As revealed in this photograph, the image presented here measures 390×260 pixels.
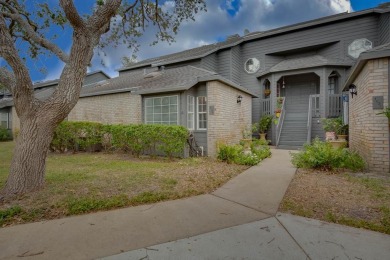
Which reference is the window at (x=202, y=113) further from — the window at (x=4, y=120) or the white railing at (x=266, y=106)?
the window at (x=4, y=120)

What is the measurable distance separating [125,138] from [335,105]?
11.4 metres

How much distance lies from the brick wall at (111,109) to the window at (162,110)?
38.5 inches

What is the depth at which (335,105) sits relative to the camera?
482 inches

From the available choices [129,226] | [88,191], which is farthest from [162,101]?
[129,226]

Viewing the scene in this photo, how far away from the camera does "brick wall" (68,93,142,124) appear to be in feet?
37.2

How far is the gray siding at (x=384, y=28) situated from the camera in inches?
442

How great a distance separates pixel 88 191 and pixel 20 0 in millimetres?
7616

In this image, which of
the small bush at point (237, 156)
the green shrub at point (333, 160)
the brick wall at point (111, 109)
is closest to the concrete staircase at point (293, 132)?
the small bush at point (237, 156)

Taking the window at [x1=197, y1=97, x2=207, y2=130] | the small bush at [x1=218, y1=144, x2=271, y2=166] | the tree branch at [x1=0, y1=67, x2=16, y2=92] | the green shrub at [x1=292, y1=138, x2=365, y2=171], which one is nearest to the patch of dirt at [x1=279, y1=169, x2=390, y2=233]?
the green shrub at [x1=292, y1=138, x2=365, y2=171]

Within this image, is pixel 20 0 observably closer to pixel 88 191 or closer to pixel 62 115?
pixel 62 115

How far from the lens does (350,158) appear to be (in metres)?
6.18

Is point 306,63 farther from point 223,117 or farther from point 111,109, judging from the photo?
point 111,109

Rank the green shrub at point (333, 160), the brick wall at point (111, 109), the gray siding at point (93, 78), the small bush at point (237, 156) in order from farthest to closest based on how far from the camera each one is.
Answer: the gray siding at point (93, 78)
the brick wall at point (111, 109)
the small bush at point (237, 156)
the green shrub at point (333, 160)

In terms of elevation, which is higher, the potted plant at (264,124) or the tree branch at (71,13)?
the tree branch at (71,13)
